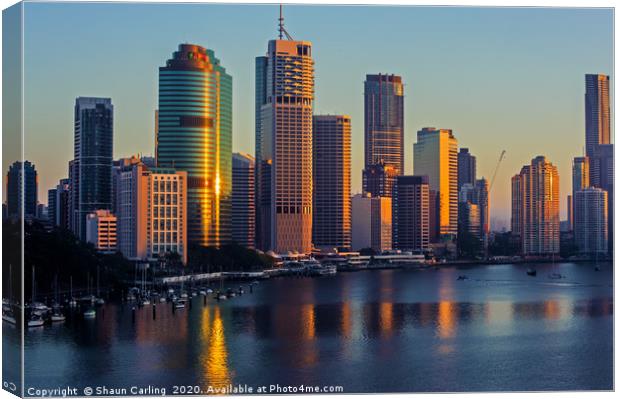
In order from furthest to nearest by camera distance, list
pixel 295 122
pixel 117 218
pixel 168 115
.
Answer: pixel 295 122 → pixel 168 115 → pixel 117 218

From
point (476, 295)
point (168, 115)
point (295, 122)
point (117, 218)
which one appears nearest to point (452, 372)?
point (476, 295)

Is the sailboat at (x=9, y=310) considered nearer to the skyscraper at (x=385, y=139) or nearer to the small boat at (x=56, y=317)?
the small boat at (x=56, y=317)

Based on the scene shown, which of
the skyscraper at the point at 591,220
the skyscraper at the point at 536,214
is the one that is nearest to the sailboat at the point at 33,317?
the skyscraper at the point at 591,220

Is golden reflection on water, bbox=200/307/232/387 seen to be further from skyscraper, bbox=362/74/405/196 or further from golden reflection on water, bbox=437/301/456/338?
skyscraper, bbox=362/74/405/196

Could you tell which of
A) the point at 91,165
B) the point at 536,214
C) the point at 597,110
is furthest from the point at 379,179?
the point at 597,110

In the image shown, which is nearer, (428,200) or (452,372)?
(452,372)

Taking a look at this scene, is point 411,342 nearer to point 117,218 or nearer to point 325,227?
point 117,218

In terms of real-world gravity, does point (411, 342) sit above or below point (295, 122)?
below

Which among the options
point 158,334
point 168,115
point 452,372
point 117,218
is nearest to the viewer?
point 452,372
